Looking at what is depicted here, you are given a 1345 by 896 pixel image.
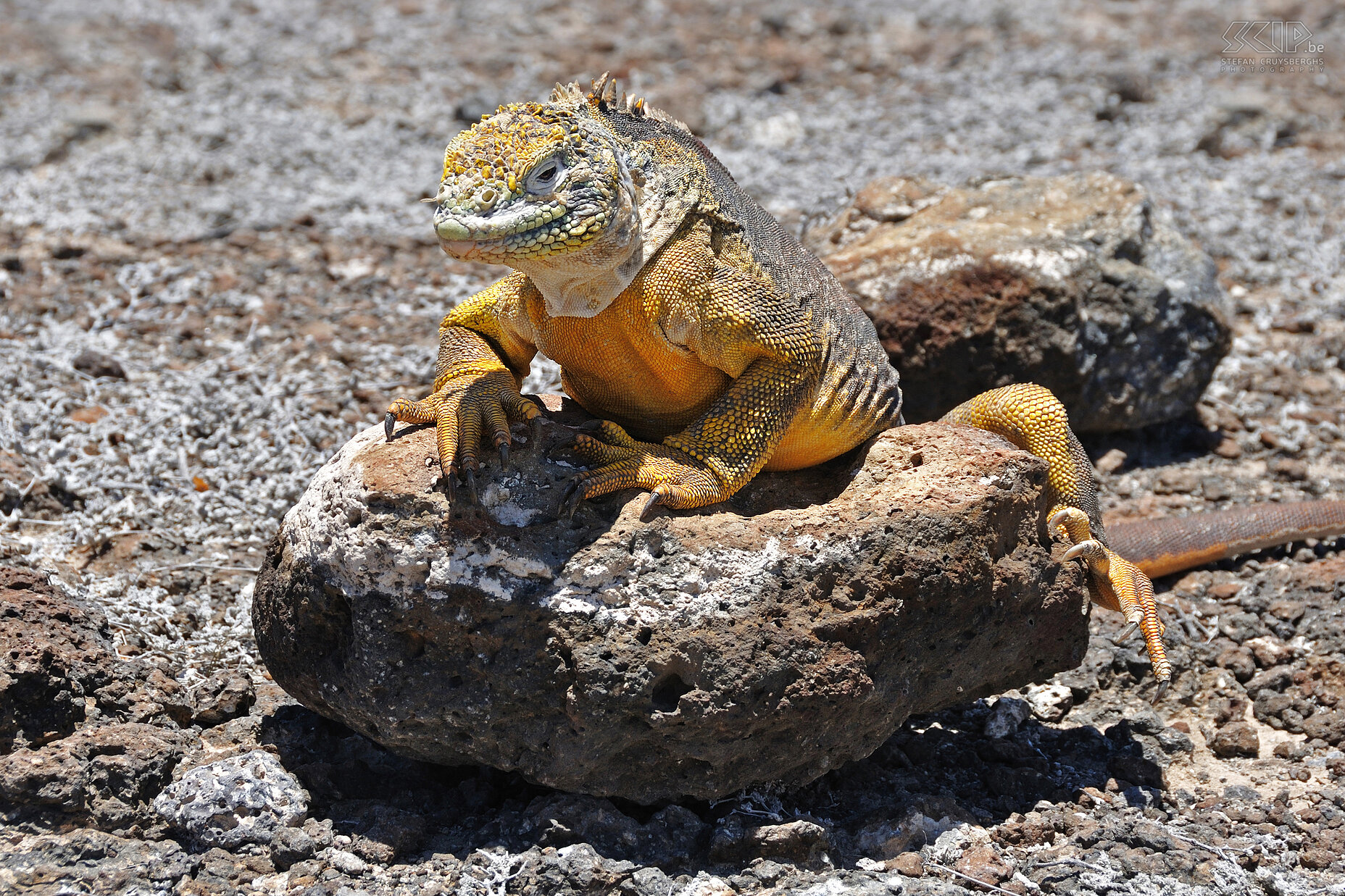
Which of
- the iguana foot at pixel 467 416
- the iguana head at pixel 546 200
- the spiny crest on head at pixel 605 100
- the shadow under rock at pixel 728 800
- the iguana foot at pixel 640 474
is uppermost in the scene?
the spiny crest on head at pixel 605 100

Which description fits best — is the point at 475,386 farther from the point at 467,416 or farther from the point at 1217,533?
the point at 1217,533

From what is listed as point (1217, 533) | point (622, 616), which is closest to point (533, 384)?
point (622, 616)

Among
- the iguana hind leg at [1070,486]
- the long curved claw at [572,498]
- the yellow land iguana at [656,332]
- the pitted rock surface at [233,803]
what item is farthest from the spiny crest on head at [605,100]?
→ the pitted rock surface at [233,803]

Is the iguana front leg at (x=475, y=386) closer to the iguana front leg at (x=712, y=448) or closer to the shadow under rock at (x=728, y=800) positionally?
the iguana front leg at (x=712, y=448)

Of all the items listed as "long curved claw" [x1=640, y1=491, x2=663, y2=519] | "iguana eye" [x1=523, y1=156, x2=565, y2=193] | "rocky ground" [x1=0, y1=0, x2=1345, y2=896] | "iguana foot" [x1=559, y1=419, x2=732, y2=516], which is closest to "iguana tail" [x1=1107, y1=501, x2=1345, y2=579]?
"rocky ground" [x1=0, y1=0, x2=1345, y2=896]

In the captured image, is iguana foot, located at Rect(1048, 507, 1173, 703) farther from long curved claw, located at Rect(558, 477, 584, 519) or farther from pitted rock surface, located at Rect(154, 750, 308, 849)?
pitted rock surface, located at Rect(154, 750, 308, 849)

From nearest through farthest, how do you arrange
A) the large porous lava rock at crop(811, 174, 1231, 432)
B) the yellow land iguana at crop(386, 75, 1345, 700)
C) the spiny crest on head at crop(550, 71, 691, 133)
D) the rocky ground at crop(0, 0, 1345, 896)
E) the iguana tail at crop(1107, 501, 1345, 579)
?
the yellow land iguana at crop(386, 75, 1345, 700)
the spiny crest on head at crop(550, 71, 691, 133)
the rocky ground at crop(0, 0, 1345, 896)
the iguana tail at crop(1107, 501, 1345, 579)
the large porous lava rock at crop(811, 174, 1231, 432)
